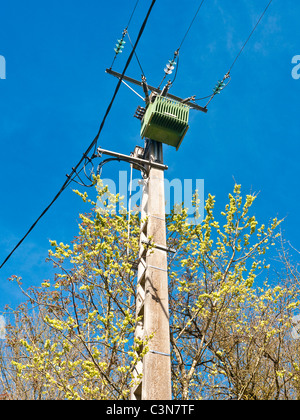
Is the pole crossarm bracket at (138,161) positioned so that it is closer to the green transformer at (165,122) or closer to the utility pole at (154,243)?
the utility pole at (154,243)

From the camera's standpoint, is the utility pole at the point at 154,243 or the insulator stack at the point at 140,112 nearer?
the utility pole at the point at 154,243

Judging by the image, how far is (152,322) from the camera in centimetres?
466

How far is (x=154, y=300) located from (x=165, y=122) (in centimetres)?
331

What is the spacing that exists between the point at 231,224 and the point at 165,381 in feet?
9.96

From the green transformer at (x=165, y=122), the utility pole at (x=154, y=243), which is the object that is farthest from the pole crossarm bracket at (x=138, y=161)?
the green transformer at (x=165, y=122)

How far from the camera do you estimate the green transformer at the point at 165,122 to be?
22.0ft

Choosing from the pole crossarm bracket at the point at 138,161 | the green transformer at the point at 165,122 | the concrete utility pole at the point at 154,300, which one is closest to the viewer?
the concrete utility pole at the point at 154,300

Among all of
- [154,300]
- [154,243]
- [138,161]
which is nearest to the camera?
[154,300]

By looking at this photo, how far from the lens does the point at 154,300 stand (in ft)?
15.9

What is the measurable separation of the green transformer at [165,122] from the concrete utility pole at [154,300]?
0.60 metres

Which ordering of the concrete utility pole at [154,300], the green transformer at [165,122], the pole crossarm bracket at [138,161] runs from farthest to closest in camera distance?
1. the green transformer at [165,122]
2. the pole crossarm bracket at [138,161]
3. the concrete utility pole at [154,300]

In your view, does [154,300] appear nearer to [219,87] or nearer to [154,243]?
[154,243]

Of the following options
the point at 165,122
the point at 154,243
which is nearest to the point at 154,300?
the point at 154,243
